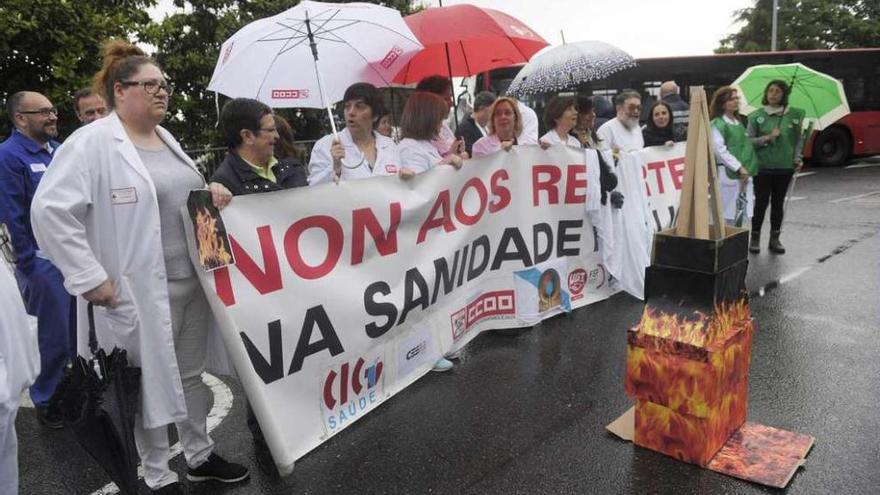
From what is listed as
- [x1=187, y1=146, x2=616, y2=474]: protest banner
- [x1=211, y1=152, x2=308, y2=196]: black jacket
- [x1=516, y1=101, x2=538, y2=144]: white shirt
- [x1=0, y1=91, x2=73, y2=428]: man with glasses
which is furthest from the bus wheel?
[x1=0, y1=91, x2=73, y2=428]: man with glasses

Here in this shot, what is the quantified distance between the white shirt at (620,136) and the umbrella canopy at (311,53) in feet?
7.85

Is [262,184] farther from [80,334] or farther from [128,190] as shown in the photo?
[80,334]

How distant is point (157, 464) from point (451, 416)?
151 centimetres

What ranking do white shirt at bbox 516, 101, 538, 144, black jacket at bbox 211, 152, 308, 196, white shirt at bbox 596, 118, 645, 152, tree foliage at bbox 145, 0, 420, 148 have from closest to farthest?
black jacket at bbox 211, 152, 308, 196 → white shirt at bbox 516, 101, 538, 144 → white shirt at bbox 596, 118, 645, 152 → tree foliage at bbox 145, 0, 420, 148

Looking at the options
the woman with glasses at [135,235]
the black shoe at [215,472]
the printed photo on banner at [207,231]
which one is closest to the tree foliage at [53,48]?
the woman with glasses at [135,235]

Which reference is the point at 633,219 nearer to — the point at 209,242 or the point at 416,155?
the point at 416,155

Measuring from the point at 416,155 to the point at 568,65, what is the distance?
2.13 m

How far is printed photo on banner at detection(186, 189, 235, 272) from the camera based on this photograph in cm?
256

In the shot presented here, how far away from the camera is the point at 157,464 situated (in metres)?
2.59

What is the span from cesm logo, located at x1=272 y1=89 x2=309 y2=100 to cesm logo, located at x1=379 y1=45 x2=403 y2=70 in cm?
60

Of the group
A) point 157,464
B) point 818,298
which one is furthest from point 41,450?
point 818,298

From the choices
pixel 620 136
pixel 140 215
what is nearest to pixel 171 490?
pixel 140 215

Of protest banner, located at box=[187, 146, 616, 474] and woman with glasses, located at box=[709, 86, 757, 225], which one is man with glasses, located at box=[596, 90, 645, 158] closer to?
protest banner, located at box=[187, 146, 616, 474]

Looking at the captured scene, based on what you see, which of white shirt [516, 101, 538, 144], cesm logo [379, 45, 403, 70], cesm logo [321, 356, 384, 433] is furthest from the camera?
white shirt [516, 101, 538, 144]
